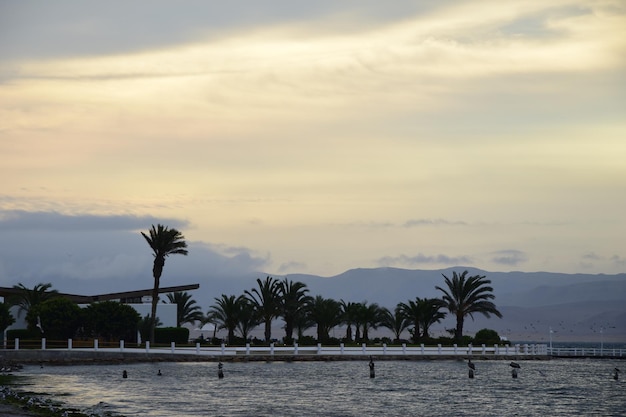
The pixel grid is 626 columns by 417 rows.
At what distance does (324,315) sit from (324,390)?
127 feet

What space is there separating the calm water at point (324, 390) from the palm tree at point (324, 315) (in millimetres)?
14430

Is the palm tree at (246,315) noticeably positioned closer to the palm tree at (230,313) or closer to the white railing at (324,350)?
the palm tree at (230,313)

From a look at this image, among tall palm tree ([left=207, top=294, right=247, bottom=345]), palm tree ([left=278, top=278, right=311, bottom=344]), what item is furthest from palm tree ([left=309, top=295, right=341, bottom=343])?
tall palm tree ([left=207, top=294, right=247, bottom=345])

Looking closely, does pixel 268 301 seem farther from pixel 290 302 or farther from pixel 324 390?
pixel 324 390

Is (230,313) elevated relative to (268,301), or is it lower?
lower

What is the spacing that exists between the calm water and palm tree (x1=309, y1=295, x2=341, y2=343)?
1443 cm

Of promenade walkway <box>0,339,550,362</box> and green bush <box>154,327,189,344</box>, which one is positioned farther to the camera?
green bush <box>154,327,189,344</box>

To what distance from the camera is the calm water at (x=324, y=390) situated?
161 feet

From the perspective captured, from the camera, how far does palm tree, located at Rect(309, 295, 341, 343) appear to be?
98062 millimetres

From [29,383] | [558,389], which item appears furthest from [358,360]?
[29,383]

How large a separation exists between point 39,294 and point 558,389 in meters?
45.3

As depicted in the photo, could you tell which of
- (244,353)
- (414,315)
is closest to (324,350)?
(244,353)

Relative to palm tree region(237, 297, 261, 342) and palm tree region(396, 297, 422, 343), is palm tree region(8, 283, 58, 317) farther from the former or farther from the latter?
palm tree region(396, 297, 422, 343)

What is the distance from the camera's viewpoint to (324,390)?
194 ft
